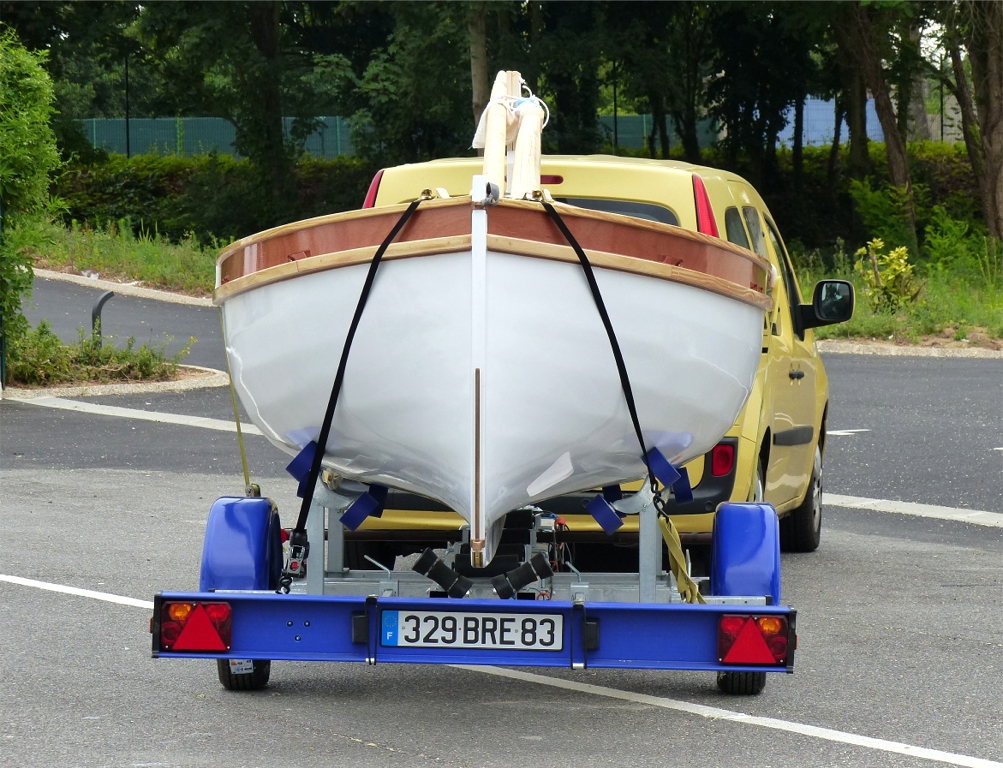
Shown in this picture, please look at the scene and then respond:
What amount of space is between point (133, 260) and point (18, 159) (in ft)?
46.6

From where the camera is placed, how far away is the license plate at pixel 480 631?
4754 mm

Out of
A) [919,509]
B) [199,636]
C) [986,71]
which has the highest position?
[986,71]

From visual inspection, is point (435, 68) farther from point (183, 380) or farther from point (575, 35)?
point (183, 380)

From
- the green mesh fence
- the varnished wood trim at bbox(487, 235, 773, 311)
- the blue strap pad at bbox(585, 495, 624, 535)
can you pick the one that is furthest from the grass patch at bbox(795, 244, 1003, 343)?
the green mesh fence

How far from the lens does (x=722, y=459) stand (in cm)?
634

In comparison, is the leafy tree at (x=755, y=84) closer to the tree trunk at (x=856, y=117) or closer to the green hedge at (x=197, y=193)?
the tree trunk at (x=856, y=117)

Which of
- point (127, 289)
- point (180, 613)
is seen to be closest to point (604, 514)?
point (180, 613)

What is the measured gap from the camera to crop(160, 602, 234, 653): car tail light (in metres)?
4.86

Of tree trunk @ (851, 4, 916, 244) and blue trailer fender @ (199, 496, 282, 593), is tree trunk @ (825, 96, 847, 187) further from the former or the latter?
blue trailer fender @ (199, 496, 282, 593)

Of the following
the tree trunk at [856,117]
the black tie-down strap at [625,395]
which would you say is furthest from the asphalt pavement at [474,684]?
the tree trunk at [856,117]

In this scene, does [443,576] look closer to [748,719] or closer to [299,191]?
[748,719]

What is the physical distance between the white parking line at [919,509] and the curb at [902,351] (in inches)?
391

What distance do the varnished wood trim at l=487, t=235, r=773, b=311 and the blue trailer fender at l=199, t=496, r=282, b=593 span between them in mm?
1572

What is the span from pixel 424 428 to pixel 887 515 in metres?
6.22
